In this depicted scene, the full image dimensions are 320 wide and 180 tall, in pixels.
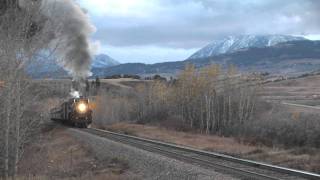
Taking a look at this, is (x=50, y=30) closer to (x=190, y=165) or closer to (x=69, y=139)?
(x=190, y=165)

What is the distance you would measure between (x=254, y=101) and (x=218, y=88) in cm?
758

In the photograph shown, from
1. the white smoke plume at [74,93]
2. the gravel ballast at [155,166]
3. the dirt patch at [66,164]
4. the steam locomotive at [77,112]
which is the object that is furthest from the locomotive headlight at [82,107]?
the gravel ballast at [155,166]

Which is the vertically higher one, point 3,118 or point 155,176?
point 3,118

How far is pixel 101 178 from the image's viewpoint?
1850 cm

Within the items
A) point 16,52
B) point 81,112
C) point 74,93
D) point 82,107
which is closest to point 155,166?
point 16,52

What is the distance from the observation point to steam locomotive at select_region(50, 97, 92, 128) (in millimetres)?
51438

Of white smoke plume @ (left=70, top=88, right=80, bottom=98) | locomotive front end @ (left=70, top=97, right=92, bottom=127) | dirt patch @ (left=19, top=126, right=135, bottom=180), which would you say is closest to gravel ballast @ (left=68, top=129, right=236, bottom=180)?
dirt patch @ (left=19, top=126, right=135, bottom=180)

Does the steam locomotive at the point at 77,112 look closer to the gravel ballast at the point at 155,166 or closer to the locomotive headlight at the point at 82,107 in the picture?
the locomotive headlight at the point at 82,107

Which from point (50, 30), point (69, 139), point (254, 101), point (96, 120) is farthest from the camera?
point (96, 120)

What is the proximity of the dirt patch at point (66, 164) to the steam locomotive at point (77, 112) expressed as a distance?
1107 centimetres

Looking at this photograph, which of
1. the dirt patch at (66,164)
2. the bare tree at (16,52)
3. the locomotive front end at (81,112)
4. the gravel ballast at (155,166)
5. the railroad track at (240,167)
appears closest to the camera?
the railroad track at (240,167)

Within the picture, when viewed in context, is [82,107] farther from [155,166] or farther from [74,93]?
[155,166]

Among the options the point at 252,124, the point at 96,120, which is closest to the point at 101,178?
the point at 252,124

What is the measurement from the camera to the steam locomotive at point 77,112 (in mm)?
51438
